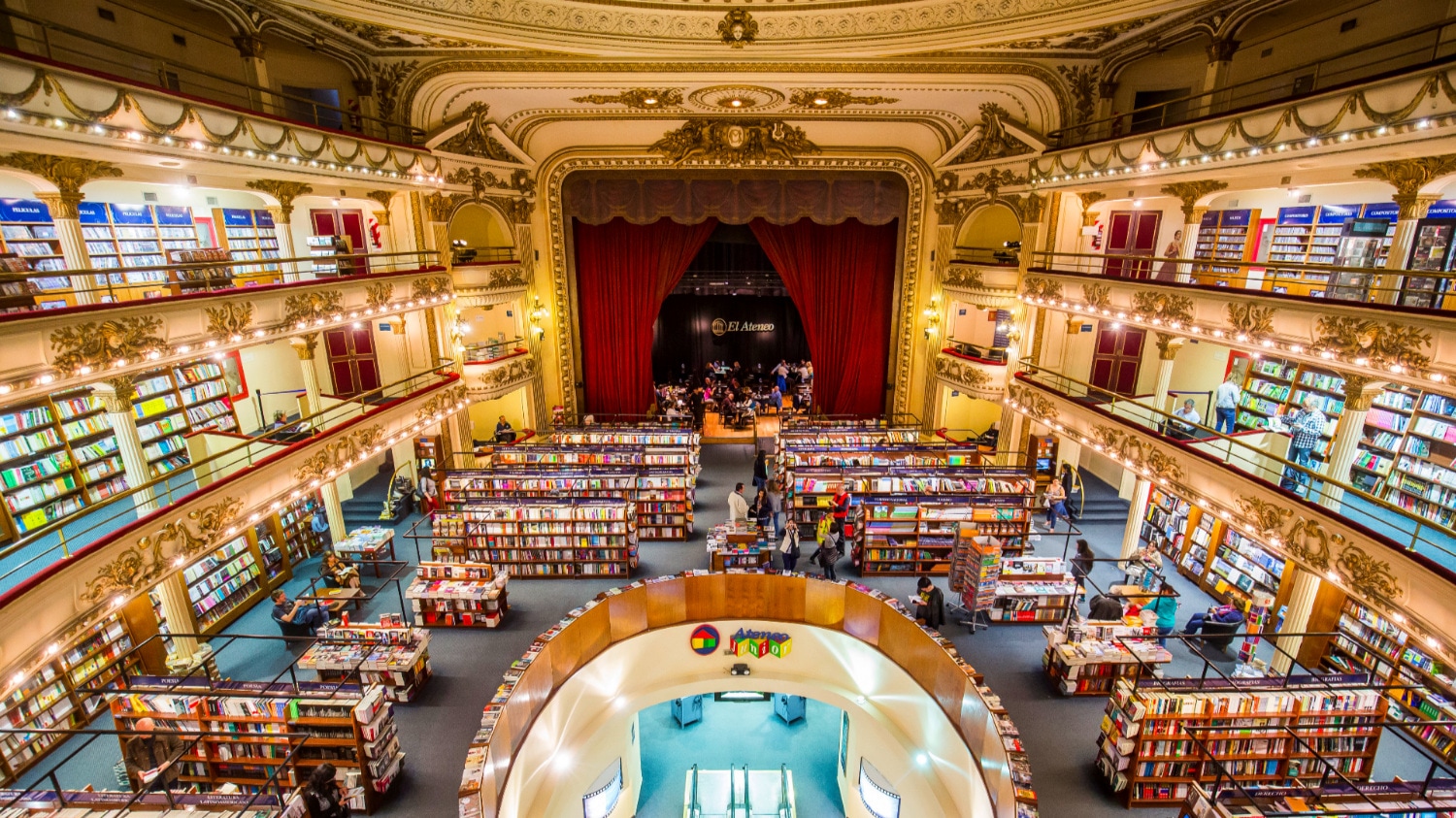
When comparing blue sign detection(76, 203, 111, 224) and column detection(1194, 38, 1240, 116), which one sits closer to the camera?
blue sign detection(76, 203, 111, 224)

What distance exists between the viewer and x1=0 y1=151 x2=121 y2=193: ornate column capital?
21.1 feet

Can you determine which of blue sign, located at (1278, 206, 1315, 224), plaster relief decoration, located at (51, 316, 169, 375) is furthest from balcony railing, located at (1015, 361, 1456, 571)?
plaster relief decoration, located at (51, 316, 169, 375)

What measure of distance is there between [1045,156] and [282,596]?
47.0ft

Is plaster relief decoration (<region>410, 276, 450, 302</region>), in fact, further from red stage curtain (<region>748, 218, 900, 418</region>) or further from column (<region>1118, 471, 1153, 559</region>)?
column (<region>1118, 471, 1153, 559</region>)

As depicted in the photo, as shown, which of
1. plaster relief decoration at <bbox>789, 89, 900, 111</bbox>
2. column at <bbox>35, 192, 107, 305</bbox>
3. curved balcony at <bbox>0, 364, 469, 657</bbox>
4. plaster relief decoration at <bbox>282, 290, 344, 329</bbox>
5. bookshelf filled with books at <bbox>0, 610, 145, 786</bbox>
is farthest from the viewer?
plaster relief decoration at <bbox>789, 89, 900, 111</bbox>

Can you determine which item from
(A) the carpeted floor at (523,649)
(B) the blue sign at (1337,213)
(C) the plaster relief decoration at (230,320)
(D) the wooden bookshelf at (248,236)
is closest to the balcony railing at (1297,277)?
(B) the blue sign at (1337,213)

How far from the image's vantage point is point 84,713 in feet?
24.7

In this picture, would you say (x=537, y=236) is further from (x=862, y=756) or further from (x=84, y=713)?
(x=862, y=756)

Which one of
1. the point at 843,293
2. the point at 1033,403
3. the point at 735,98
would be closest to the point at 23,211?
the point at 735,98

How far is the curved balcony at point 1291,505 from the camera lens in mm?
5730

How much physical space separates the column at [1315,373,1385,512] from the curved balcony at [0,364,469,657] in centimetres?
1239

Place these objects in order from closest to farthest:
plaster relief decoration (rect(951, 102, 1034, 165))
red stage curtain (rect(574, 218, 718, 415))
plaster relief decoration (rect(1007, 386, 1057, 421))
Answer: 1. plaster relief decoration (rect(1007, 386, 1057, 421))
2. plaster relief decoration (rect(951, 102, 1034, 165))
3. red stage curtain (rect(574, 218, 718, 415))

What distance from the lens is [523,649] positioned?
858cm

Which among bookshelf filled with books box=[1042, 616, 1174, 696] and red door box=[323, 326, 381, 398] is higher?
red door box=[323, 326, 381, 398]
